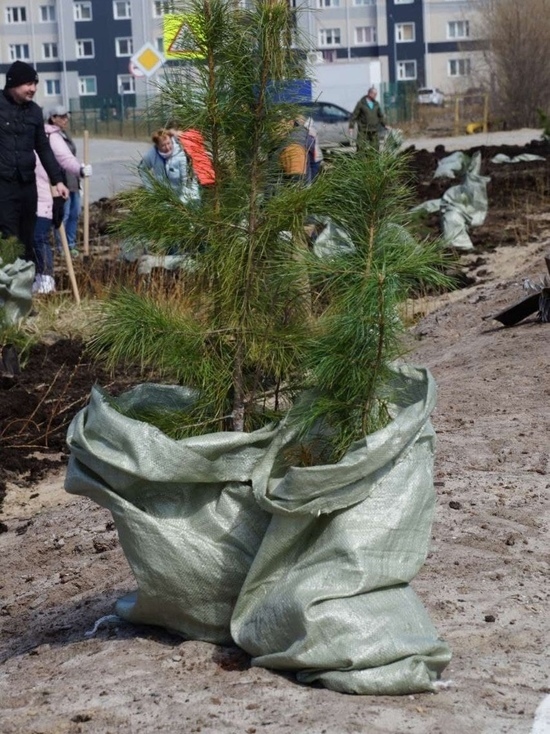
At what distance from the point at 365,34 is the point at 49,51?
2020 centimetres

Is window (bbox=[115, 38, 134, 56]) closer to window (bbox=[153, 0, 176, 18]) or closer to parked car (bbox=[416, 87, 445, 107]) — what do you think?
parked car (bbox=[416, 87, 445, 107])

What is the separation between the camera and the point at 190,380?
388 centimetres

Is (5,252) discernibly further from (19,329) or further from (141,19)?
(141,19)

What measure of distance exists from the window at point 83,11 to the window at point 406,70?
19.6 m

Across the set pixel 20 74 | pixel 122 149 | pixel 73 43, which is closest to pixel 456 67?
pixel 73 43

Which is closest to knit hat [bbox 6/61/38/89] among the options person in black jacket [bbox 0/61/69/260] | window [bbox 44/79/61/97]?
person in black jacket [bbox 0/61/69/260]

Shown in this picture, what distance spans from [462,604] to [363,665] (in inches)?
31.2

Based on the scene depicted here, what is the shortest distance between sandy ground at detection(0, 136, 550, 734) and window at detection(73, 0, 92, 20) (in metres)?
79.1

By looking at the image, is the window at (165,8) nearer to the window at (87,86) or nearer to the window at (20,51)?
the window at (87,86)

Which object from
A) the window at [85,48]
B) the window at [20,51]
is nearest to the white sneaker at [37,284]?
the window at [85,48]

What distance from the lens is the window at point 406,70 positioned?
3162 inches

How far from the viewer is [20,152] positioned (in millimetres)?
10094

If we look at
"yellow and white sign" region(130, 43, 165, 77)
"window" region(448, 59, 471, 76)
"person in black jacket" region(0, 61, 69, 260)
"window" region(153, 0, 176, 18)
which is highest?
"window" region(448, 59, 471, 76)

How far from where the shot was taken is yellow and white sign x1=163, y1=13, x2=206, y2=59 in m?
3.86
